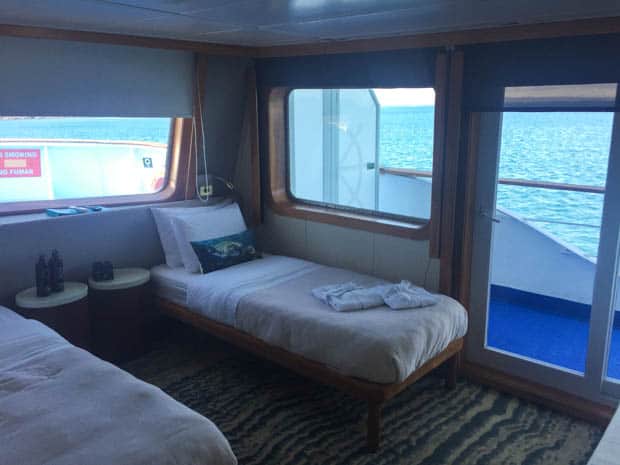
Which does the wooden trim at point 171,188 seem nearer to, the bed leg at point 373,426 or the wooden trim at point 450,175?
the wooden trim at point 450,175

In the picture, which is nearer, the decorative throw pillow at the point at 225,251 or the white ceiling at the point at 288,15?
the white ceiling at the point at 288,15

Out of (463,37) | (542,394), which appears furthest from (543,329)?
(463,37)

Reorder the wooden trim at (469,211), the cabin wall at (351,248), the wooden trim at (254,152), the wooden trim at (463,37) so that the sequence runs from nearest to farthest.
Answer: the wooden trim at (463,37) < the wooden trim at (469,211) < the cabin wall at (351,248) < the wooden trim at (254,152)

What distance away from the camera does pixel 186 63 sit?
12.4 feet

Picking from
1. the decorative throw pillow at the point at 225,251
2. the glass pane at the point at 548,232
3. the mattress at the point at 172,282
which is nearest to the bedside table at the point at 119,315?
the mattress at the point at 172,282

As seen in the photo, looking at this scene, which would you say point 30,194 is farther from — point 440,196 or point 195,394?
point 440,196

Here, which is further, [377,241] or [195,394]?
[377,241]

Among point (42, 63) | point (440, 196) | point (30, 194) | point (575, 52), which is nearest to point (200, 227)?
point (30, 194)

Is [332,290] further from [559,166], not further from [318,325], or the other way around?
[559,166]

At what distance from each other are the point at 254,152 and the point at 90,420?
8.97ft

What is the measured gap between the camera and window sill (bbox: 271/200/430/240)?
342 centimetres

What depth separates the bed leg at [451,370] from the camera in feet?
10.3

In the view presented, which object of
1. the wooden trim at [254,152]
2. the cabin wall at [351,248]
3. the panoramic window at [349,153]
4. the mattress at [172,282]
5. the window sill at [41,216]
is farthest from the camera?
the panoramic window at [349,153]

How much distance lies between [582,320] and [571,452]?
1606 millimetres
